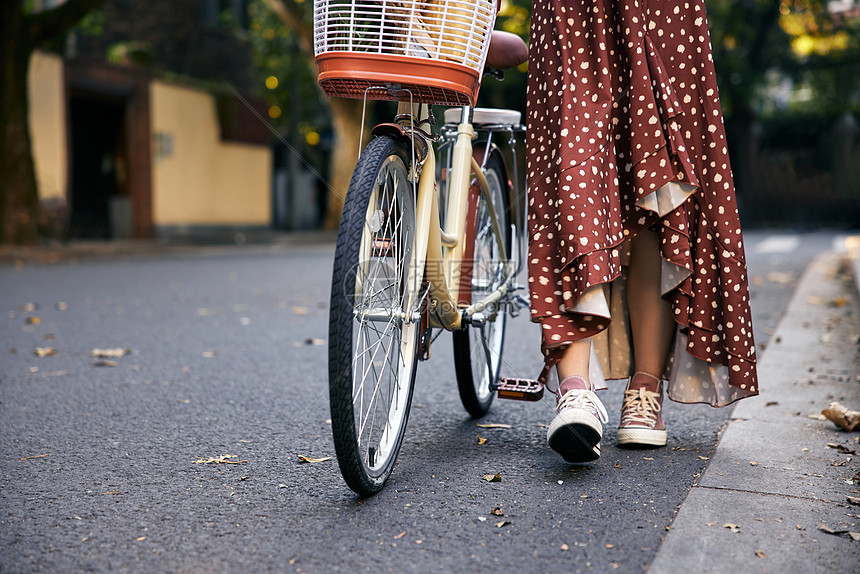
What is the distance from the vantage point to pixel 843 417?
2.48 meters

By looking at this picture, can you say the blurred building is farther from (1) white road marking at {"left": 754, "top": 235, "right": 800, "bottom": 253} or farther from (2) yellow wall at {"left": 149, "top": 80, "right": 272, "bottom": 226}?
(1) white road marking at {"left": 754, "top": 235, "right": 800, "bottom": 253}

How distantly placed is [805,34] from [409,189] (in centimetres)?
2324

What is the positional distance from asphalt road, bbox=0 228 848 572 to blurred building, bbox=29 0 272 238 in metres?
9.69

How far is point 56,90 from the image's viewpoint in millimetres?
13445

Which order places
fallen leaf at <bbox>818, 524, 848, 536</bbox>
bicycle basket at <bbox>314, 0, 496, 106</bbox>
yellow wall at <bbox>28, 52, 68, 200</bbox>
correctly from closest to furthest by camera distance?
1. fallen leaf at <bbox>818, 524, 848, 536</bbox>
2. bicycle basket at <bbox>314, 0, 496, 106</bbox>
3. yellow wall at <bbox>28, 52, 68, 200</bbox>

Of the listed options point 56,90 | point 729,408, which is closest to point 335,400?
point 729,408

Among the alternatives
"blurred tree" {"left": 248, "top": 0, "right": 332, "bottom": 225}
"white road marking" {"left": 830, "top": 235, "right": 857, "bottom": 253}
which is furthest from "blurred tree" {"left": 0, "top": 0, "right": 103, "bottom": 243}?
"white road marking" {"left": 830, "top": 235, "right": 857, "bottom": 253}

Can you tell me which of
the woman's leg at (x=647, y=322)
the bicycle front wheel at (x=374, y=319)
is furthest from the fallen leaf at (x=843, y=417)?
the bicycle front wheel at (x=374, y=319)

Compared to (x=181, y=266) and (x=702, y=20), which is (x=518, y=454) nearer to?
(x=702, y=20)

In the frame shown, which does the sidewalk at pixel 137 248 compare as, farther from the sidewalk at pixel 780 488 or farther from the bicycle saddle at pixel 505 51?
the sidewalk at pixel 780 488

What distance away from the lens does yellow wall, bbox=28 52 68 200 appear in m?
13.0

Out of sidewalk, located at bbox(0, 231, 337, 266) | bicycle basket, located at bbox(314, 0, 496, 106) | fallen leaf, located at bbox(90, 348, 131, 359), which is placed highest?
bicycle basket, located at bbox(314, 0, 496, 106)

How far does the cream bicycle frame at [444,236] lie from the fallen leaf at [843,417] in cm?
106

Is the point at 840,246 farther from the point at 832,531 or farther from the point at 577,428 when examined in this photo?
the point at 832,531
